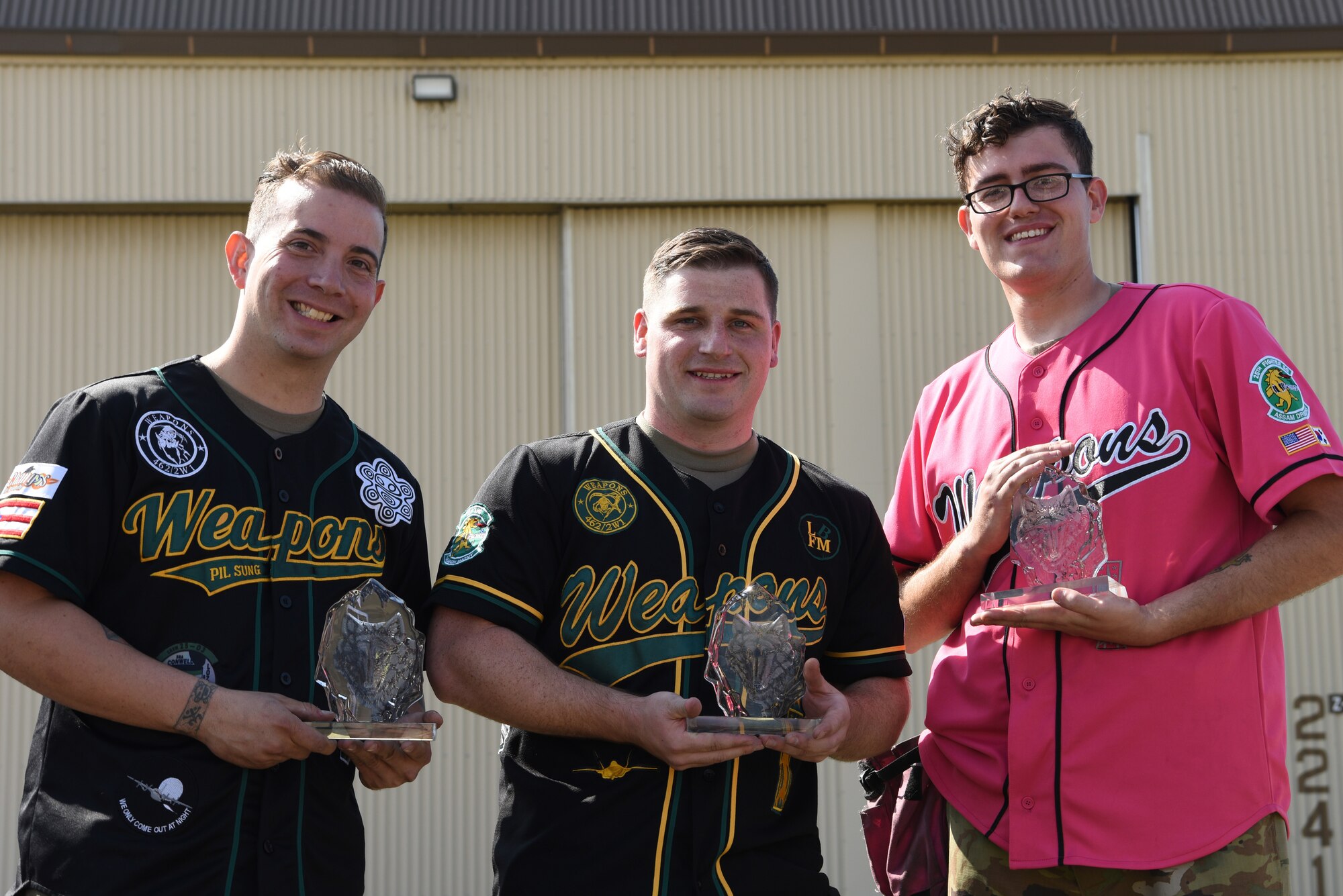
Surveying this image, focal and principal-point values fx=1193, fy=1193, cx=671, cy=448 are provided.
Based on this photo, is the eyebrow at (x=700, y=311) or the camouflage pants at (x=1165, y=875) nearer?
the camouflage pants at (x=1165, y=875)

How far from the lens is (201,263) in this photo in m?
8.34

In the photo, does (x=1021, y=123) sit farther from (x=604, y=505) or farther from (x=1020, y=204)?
(x=604, y=505)

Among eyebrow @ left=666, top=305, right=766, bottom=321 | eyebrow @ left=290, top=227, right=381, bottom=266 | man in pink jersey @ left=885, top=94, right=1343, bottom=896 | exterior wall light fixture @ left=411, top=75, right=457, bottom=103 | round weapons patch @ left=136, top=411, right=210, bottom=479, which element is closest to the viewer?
round weapons patch @ left=136, top=411, right=210, bottom=479

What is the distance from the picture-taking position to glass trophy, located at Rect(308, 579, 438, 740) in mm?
2715

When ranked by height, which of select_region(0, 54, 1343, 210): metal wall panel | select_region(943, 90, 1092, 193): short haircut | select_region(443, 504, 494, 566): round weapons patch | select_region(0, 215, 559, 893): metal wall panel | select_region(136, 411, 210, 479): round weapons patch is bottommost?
select_region(443, 504, 494, 566): round weapons patch

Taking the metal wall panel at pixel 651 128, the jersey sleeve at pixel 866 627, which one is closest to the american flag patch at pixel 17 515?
the jersey sleeve at pixel 866 627

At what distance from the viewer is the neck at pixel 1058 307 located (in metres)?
3.32

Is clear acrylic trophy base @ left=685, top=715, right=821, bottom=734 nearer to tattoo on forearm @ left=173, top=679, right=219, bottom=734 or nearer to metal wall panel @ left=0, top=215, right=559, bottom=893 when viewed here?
tattoo on forearm @ left=173, top=679, right=219, bottom=734

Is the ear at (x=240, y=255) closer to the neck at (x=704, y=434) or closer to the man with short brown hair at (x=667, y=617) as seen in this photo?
the man with short brown hair at (x=667, y=617)

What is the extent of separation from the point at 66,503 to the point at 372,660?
2.43ft

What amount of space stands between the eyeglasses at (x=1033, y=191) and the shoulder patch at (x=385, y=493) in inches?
69.7

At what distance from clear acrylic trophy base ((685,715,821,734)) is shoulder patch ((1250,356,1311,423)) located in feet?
4.58

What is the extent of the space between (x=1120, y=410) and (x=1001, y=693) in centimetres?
80

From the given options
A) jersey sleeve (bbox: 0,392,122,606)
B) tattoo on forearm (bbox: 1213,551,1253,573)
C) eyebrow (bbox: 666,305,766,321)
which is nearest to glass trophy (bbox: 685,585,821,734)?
eyebrow (bbox: 666,305,766,321)
